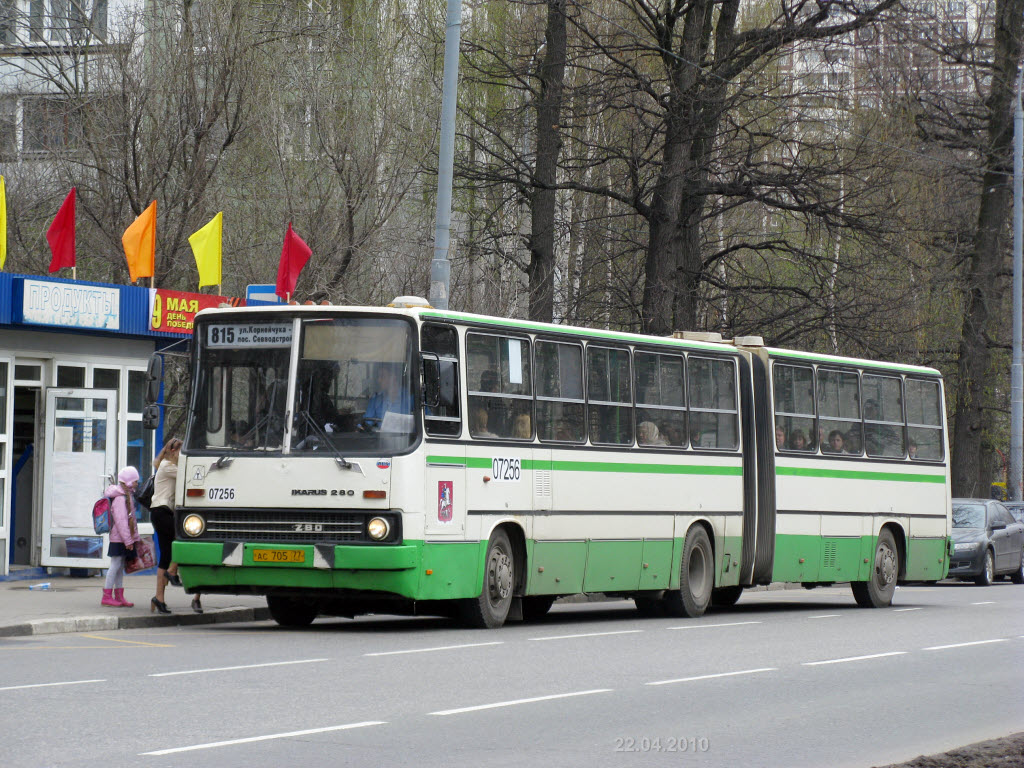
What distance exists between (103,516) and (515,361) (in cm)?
462

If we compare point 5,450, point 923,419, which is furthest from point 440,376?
point 923,419

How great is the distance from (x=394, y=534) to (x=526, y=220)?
24.6 metres

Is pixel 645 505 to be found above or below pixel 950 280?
below

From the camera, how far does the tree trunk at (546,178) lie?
28141mm

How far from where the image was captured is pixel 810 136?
34000 mm

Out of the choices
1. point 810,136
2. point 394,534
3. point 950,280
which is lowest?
point 394,534

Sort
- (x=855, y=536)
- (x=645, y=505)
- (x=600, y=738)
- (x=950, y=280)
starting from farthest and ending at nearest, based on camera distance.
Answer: (x=950, y=280) < (x=855, y=536) < (x=645, y=505) < (x=600, y=738)

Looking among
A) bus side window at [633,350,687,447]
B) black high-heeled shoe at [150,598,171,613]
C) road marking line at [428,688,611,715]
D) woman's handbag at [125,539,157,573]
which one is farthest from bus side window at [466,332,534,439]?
road marking line at [428,688,611,715]

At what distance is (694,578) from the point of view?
1947 centimetres

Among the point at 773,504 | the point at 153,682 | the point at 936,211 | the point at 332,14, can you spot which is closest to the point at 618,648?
the point at 153,682

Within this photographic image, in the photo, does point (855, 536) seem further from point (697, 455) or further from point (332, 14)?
point (332, 14)

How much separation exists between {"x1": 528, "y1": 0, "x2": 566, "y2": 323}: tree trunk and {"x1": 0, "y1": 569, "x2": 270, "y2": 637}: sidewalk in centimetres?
1041

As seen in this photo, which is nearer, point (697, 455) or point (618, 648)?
point (618, 648)

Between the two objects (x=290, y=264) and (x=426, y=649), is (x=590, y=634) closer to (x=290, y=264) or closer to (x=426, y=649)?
(x=426, y=649)
